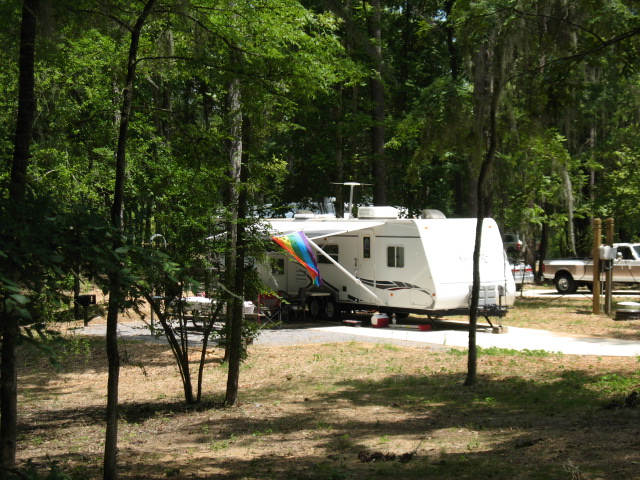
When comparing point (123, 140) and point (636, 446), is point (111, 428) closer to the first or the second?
point (123, 140)

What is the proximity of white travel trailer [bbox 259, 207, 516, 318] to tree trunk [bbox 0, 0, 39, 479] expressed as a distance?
11.8m

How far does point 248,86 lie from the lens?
8.32 meters

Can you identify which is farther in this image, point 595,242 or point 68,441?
point 595,242

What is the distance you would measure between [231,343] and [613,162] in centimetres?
2551

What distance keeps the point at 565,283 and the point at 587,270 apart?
3.37 feet

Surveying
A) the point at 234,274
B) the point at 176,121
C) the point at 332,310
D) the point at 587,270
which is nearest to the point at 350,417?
the point at 234,274

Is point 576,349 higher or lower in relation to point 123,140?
lower

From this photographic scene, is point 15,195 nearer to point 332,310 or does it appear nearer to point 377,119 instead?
point 332,310

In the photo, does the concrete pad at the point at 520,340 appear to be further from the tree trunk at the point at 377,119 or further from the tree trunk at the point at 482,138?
the tree trunk at the point at 377,119

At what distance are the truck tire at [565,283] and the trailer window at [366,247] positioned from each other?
34.9 ft

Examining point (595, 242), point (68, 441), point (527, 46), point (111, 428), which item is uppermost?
point (527, 46)

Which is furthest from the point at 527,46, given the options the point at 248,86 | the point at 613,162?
the point at 613,162

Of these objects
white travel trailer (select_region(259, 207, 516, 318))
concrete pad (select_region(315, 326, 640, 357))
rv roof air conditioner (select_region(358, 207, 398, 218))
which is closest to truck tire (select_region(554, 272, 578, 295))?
white travel trailer (select_region(259, 207, 516, 318))

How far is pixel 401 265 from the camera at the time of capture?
62.2 ft
